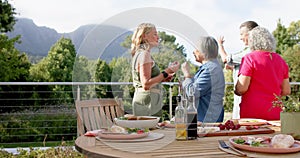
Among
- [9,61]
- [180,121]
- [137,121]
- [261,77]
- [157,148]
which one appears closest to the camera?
[157,148]

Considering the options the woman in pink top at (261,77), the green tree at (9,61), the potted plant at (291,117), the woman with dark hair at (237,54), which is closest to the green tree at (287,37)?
the green tree at (9,61)

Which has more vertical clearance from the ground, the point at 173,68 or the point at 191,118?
the point at 173,68

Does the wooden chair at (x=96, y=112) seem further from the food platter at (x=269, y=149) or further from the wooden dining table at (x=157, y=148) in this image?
the food platter at (x=269, y=149)

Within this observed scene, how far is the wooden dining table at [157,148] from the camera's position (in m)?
0.99

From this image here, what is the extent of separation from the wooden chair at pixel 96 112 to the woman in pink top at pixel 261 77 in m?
0.72

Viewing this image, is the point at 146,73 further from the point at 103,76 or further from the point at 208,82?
the point at 208,82

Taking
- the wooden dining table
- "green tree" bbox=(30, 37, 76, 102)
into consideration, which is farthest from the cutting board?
"green tree" bbox=(30, 37, 76, 102)

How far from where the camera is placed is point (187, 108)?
1.22 m

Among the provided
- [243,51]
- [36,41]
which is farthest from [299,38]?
[243,51]

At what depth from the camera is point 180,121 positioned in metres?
1.22

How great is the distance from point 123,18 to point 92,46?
14 cm

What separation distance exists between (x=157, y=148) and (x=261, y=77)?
101cm

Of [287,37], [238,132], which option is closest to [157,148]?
[238,132]

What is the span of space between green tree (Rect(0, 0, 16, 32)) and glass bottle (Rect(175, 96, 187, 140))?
35.9 feet
